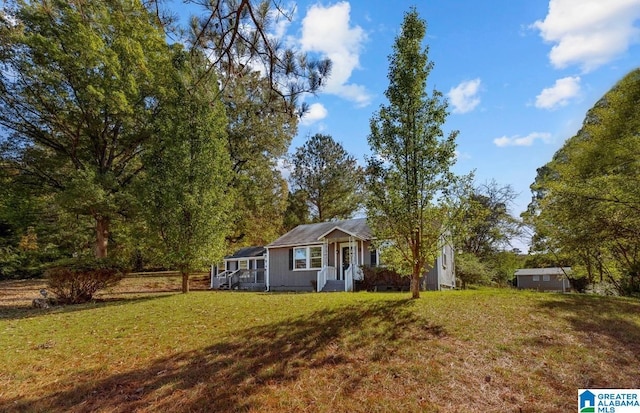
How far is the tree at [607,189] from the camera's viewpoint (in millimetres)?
10477

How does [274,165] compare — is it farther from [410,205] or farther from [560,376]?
[560,376]

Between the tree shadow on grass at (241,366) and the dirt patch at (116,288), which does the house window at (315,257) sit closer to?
the dirt patch at (116,288)

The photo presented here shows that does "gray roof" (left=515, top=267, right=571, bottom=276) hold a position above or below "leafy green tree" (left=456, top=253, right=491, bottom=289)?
below

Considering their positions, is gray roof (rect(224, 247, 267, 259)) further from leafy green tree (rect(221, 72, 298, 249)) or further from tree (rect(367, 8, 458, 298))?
tree (rect(367, 8, 458, 298))

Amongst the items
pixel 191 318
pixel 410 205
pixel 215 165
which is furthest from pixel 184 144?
pixel 410 205

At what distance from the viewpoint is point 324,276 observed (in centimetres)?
1883

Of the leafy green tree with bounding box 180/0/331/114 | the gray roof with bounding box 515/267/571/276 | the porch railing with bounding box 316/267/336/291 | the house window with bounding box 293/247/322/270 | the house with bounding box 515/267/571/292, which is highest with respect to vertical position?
the leafy green tree with bounding box 180/0/331/114

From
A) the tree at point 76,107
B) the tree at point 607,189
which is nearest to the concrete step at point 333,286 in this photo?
the tree at point 607,189

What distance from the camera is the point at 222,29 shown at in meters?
5.66

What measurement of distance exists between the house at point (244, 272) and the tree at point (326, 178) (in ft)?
39.6

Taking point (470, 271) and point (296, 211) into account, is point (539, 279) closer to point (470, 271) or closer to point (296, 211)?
point (470, 271)

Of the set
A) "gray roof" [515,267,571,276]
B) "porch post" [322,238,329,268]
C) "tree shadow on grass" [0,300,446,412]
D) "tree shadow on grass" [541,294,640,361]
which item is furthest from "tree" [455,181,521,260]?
"tree shadow on grass" [0,300,446,412]

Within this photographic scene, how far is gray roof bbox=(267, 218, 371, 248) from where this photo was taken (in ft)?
64.1

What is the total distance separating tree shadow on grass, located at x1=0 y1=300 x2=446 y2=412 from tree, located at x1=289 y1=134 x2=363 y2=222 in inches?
1133
